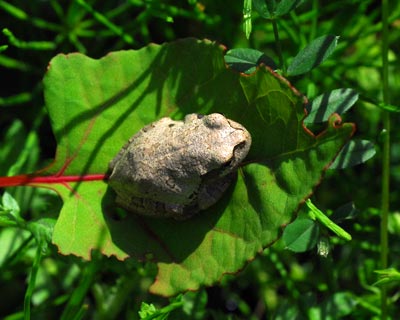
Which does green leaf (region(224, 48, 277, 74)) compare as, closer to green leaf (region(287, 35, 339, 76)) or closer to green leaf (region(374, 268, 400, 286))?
green leaf (region(287, 35, 339, 76))

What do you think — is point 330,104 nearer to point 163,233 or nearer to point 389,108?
point 389,108

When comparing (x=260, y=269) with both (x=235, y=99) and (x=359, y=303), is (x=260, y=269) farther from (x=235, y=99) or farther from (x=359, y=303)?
(x=235, y=99)

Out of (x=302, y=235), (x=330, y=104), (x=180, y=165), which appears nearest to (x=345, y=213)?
(x=302, y=235)

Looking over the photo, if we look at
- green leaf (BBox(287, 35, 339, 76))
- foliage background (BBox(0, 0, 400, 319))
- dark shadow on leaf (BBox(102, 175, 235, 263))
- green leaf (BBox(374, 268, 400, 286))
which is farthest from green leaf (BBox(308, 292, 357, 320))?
green leaf (BBox(287, 35, 339, 76))

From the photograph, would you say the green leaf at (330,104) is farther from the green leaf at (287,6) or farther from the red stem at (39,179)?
the red stem at (39,179)

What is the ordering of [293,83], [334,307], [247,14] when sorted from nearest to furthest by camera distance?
[247,14] → [334,307] → [293,83]
